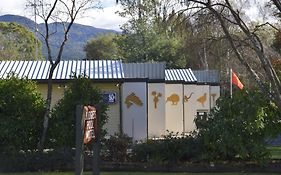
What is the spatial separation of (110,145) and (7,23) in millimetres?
65995

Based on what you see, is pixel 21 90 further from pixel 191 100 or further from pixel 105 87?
pixel 191 100

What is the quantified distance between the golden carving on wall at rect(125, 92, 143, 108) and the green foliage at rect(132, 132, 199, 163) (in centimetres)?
1468

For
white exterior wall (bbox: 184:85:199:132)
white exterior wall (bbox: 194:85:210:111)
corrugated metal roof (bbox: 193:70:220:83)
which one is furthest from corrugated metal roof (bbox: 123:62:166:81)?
corrugated metal roof (bbox: 193:70:220:83)

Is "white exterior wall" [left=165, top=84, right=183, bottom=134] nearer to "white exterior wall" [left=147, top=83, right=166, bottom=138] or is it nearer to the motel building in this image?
the motel building

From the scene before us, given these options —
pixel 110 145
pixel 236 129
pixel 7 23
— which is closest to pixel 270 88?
pixel 236 129

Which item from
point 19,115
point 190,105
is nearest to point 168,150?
point 19,115

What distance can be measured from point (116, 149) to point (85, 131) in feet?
25.7

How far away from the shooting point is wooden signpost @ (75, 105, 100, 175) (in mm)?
11859

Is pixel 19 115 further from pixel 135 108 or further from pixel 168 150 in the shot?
pixel 135 108

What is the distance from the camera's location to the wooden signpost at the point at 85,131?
38.9 ft

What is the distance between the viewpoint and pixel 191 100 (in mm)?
47062

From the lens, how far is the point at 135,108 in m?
34.8

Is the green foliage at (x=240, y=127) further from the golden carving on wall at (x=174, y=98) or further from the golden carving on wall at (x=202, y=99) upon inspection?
the golden carving on wall at (x=202, y=99)

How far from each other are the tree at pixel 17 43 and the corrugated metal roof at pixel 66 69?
42021mm
